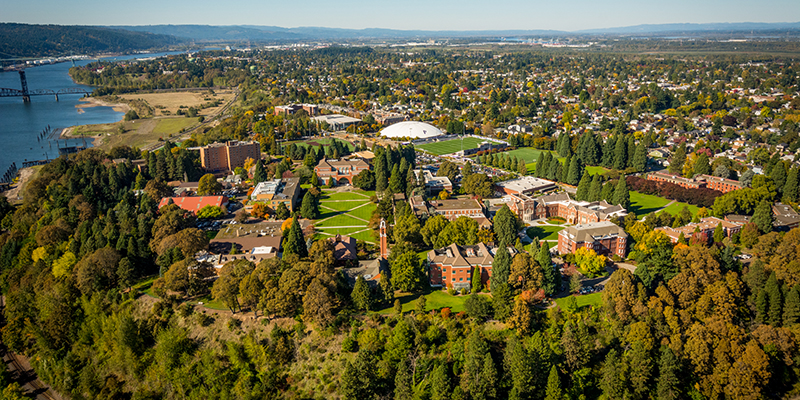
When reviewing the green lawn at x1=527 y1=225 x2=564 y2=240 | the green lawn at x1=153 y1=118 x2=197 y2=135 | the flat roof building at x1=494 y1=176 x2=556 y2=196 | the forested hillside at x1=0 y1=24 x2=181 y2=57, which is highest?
the forested hillside at x1=0 y1=24 x2=181 y2=57

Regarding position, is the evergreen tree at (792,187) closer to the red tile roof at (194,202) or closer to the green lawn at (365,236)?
the green lawn at (365,236)

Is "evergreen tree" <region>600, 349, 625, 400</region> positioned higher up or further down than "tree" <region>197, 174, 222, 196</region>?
further down

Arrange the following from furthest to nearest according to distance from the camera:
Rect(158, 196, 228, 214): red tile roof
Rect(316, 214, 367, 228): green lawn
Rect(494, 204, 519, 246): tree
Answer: Rect(158, 196, 228, 214): red tile roof
Rect(316, 214, 367, 228): green lawn
Rect(494, 204, 519, 246): tree

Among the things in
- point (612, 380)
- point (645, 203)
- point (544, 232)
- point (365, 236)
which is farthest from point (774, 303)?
point (365, 236)

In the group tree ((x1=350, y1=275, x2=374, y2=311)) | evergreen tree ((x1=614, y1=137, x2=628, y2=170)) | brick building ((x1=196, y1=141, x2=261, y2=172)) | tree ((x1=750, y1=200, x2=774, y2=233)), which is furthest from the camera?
evergreen tree ((x1=614, y1=137, x2=628, y2=170))

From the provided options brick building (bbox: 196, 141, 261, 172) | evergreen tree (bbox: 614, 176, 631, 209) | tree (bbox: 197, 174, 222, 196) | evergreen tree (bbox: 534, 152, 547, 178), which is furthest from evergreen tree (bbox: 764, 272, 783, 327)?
brick building (bbox: 196, 141, 261, 172)

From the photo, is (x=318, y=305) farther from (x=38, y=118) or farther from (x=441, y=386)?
(x=38, y=118)

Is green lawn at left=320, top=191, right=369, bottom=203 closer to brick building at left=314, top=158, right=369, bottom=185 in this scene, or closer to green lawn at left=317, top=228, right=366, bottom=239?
brick building at left=314, top=158, right=369, bottom=185
